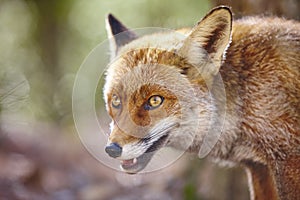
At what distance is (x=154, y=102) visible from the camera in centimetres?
589

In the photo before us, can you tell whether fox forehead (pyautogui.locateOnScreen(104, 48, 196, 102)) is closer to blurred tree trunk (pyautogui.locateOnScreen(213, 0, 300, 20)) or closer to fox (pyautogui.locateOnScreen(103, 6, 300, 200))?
fox (pyautogui.locateOnScreen(103, 6, 300, 200))

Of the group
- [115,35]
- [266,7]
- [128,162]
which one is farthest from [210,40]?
[266,7]

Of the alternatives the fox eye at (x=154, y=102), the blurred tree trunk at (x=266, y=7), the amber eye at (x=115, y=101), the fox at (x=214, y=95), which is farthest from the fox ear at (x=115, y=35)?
the blurred tree trunk at (x=266, y=7)

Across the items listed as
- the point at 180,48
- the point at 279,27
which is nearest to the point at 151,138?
the point at 180,48

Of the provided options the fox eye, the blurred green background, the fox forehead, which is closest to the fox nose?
the fox eye

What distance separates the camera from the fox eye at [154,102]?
5.87 m

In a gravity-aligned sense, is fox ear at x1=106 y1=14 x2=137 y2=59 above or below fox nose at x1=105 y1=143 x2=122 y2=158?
above

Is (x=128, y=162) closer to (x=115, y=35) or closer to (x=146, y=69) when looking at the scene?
(x=146, y=69)

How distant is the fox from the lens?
5.90 meters

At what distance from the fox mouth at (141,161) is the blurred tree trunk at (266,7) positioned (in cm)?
278

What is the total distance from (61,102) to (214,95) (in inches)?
360

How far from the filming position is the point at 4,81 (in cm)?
891

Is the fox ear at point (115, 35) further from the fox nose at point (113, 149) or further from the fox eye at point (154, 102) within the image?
the fox nose at point (113, 149)

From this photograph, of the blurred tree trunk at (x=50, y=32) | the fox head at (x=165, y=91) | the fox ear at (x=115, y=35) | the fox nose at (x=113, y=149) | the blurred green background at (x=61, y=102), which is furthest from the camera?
the blurred tree trunk at (x=50, y=32)
